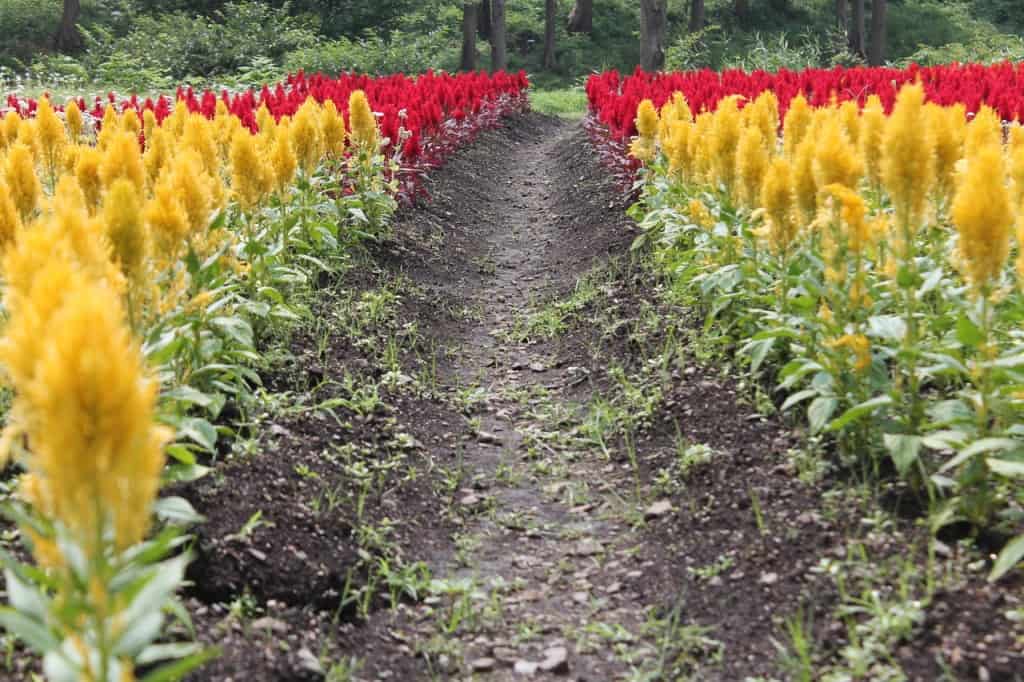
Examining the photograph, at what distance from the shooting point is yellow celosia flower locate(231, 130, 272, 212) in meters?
5.04

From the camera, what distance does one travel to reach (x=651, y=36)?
2175 cm

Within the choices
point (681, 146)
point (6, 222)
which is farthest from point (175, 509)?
point (681, 146)

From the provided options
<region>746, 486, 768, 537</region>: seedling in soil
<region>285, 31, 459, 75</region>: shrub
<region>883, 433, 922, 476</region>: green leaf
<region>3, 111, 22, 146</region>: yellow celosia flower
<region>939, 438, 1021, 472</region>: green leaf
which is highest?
<region>285, 31, 459, 75</region>: shrub

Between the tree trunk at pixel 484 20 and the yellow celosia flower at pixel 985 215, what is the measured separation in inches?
1324

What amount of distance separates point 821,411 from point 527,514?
4.81ft

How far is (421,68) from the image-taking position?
98.0 ft

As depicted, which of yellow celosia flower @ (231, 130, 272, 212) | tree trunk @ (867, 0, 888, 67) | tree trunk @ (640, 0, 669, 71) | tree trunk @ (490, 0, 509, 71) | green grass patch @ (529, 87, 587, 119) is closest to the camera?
yellow celosia flower @ (231, 130, 272, 212)

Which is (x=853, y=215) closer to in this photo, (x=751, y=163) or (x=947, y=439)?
(x=947, y=439)

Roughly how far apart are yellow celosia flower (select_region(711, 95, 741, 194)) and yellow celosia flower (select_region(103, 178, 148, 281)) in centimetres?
324

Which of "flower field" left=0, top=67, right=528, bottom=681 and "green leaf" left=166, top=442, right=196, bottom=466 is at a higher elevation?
"flower field" left=0, top=67, right=528, bottom=681

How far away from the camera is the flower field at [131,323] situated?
6.12ft

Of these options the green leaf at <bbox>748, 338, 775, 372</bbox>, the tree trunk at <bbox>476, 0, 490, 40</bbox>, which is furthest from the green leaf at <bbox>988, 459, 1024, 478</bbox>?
the tree trunk at <bbox>476, 0, 490, 40</bbox>

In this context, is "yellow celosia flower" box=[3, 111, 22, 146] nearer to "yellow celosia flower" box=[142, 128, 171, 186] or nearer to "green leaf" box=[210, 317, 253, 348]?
"yellow celosia flower" box=[142, 128, 171, 186]

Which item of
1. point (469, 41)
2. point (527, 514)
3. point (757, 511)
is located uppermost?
point (469, 41)
